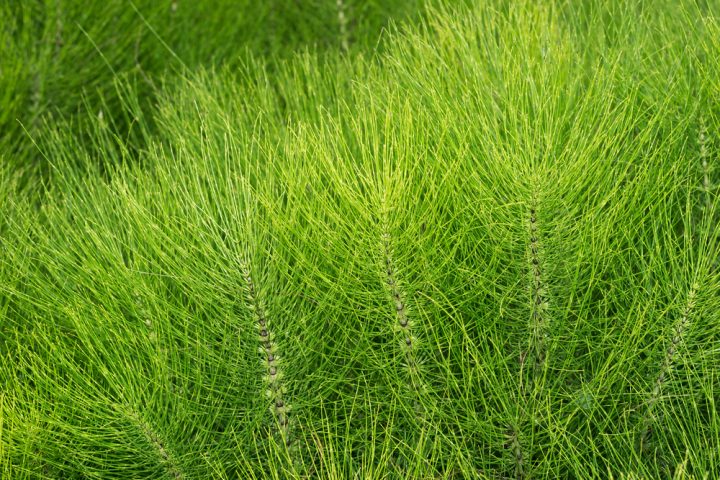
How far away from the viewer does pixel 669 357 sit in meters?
1.70

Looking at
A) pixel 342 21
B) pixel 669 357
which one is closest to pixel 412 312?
pixel 669 357

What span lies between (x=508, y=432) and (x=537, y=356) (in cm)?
21

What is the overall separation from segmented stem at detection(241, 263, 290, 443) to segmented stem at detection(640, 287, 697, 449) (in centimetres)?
66

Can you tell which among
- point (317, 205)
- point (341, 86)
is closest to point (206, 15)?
point (341, 86)

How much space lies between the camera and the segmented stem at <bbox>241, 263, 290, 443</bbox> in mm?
1688

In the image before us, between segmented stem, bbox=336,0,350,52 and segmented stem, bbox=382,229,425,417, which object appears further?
segmented stem, bbox=336,0,350,52

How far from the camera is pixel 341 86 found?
2590mm

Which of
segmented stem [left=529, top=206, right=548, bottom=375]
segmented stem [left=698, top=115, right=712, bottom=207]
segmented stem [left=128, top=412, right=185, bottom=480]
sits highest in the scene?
segmented stem [left=698, top=115, right=712, bottom=207]

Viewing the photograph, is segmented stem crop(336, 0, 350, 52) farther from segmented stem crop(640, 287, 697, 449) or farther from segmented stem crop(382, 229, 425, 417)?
segmented stem crop(640, 287, 697, 449)

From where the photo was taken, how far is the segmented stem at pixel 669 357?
64.7 inches

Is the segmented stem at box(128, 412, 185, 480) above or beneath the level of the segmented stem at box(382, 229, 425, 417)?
beneath

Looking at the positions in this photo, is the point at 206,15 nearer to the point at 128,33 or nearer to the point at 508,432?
the point at 128,33

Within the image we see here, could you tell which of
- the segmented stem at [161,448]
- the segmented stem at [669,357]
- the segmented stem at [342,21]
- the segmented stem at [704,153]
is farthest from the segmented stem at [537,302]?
the segmented stem at [342,21]

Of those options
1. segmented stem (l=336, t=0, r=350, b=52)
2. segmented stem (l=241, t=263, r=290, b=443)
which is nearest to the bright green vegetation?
segmented stem (l=241, t=263, r=290, b=443)
